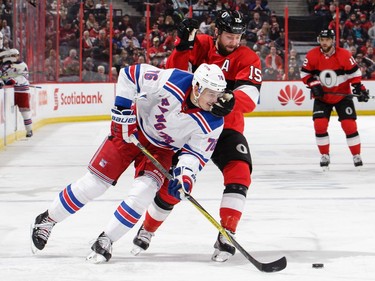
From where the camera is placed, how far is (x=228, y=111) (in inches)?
165

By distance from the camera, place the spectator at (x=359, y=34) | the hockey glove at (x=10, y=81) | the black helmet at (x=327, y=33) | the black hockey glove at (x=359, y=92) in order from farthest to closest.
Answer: the spectator at (x=359, y=34) < the hockey glove at (x=10, y=81) < the black hockey glove at (x=359, y=92) < the black helmet at (x=327, y=33)

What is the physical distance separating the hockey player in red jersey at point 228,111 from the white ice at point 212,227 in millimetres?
147

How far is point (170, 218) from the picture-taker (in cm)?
562

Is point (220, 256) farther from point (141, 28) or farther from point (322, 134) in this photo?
point (141, 28)

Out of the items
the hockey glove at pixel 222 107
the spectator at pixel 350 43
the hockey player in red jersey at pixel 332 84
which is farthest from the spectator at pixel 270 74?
the hockey glove at pixel 222 107

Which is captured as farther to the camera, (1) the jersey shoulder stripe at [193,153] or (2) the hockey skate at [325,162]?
(2) the hockey skate at [325,162]

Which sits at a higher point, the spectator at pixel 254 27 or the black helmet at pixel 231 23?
the black helmet at pixel 231 23

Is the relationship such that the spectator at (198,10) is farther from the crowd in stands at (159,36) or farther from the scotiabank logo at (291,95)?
the scotiabank logo at (291,95)

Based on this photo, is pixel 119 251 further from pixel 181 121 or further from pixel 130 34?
pixel 130 34

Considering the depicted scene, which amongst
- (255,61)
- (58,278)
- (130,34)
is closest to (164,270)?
(58,278)

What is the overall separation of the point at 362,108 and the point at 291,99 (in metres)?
1.35

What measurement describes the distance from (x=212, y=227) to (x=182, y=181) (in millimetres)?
1109

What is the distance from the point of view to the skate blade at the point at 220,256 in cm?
435

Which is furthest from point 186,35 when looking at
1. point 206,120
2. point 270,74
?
point 270,74
